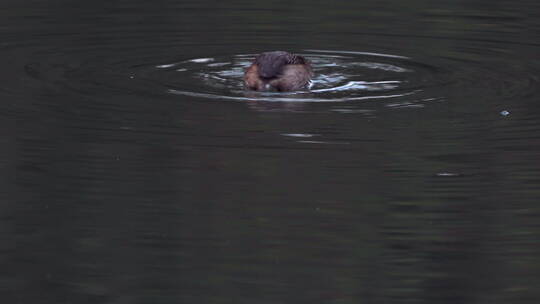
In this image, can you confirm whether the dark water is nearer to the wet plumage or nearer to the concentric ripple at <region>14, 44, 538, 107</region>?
the concentric ripple at <region>14, 44, 538, 107</region>

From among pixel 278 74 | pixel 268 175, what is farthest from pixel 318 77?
pixel 268 175

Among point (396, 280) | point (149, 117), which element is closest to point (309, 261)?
point (396, 280)

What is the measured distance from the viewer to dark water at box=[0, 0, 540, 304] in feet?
21.7

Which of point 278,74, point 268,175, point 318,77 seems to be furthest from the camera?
point 318,77

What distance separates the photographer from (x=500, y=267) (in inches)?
265

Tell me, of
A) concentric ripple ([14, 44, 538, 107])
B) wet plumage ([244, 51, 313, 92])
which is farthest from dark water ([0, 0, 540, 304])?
wet plumage ([244, 51, 313, 92])

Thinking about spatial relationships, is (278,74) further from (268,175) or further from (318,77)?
(268,175)

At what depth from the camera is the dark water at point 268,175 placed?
6625 millimetres

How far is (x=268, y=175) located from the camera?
813 cm

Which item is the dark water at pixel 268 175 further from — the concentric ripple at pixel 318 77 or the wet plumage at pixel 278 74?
the wet plumage at pixel 278 74

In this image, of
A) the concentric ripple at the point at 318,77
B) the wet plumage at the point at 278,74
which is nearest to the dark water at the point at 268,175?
the concentric ripple at the point at 318,77

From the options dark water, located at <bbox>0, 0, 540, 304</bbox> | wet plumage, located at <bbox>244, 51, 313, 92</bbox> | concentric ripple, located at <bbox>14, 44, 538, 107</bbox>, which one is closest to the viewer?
dark water, located at <bbox>0, 0, 540, 304</bbox>

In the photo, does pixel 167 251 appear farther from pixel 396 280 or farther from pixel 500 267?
pixel 500 267

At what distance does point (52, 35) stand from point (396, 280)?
8.23 m
